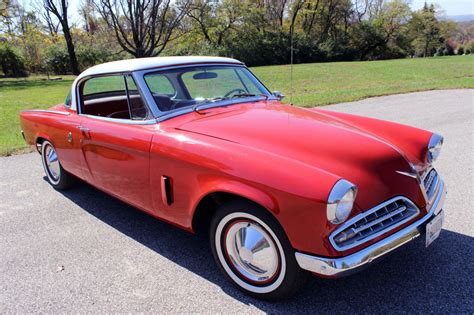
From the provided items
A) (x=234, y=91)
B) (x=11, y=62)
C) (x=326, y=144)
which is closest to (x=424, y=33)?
(x=11, y=62)

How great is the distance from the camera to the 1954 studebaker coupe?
2023 mm

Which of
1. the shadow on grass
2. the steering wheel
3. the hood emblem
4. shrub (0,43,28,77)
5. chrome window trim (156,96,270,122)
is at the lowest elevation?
the shadow on grass

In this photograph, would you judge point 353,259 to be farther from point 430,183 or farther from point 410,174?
point 430,183

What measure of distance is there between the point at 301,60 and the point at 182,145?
36.8 meters

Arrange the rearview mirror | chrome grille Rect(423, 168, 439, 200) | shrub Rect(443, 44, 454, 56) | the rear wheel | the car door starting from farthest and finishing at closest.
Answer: shrub Rect(443, 44, 454, 56)
the rear wheel
the rearview mirror
the car door
chrome grille Rect(423, 168, 439, 200)

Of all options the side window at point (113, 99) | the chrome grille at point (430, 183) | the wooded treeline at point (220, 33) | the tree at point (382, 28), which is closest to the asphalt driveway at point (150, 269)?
the chrome grille at point (430, 183)

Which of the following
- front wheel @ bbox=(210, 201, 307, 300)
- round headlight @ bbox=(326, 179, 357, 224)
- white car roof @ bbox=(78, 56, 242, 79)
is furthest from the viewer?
white car roof @ bbox=(78, 56, 242, 79)

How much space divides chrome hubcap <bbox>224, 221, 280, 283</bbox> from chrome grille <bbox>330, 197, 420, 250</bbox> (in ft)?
1.32

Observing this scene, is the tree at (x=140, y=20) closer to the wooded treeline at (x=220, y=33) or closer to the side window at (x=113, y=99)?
the wooded treeline at (x=220, y=33)

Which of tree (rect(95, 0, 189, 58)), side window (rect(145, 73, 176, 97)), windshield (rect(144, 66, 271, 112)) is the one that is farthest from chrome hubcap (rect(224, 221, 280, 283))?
tree (rect(95, 0, 189, 58))

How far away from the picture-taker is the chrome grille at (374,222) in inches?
79.2

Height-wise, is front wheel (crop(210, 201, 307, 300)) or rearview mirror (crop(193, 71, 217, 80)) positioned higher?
rearview mirror (crop(193, 71, 217, 80))

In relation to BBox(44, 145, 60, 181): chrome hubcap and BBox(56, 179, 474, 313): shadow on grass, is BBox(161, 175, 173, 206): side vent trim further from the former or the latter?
BBox(44, 145, 60, 181): chrome hubcap

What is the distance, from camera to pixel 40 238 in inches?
129
